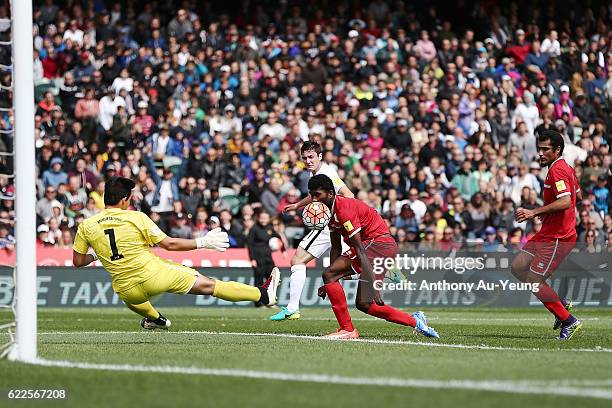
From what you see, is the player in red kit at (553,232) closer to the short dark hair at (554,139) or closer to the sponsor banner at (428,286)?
the short dark hair at (554,139)

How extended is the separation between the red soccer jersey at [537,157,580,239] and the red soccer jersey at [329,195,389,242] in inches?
80.6

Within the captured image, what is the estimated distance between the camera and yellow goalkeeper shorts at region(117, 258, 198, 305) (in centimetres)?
1304

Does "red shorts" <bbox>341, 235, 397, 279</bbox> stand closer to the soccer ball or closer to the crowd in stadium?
the soccer ball

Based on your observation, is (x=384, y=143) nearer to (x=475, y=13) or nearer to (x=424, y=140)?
(x=424, y=140)

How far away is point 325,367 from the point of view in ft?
33.4

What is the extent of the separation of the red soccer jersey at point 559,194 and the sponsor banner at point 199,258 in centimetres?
1184

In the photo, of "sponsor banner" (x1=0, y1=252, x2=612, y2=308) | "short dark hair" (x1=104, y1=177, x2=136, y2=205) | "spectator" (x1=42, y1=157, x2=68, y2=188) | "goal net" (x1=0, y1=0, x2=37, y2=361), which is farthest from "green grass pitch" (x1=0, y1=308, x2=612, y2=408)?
"spectator" (x1=42, y1=157, x2=68, y2=188)

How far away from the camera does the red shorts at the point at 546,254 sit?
1459 cm

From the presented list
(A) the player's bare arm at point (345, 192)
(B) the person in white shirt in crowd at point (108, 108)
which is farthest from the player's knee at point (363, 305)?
(B) the person in white shirt in crowd at point (108, 108)

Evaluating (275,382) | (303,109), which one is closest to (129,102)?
(303,109)

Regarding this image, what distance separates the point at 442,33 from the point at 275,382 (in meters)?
26.6

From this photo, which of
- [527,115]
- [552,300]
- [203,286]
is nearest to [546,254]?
[552,300]

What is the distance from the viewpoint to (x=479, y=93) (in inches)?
1264

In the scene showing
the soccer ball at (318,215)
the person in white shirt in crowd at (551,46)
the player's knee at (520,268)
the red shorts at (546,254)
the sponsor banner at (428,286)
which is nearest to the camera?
the soccer ball at (318,215)
